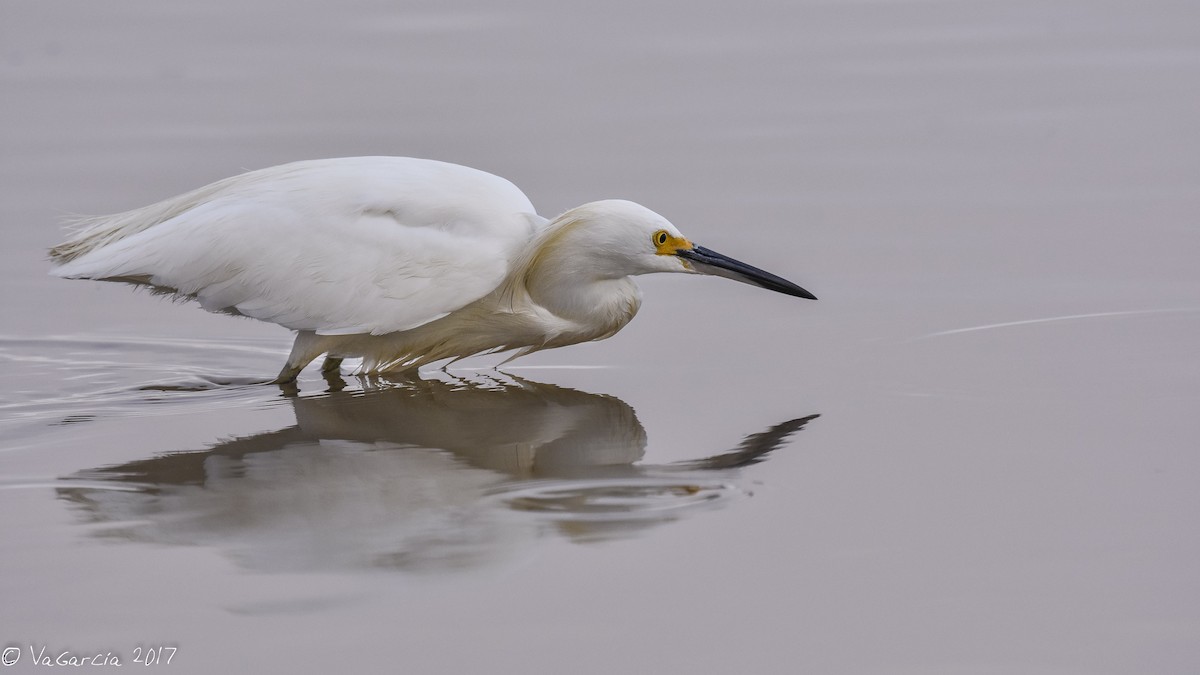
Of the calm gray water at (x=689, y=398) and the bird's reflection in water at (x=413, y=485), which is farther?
the bird's reflection in water at (x=413, y=485)

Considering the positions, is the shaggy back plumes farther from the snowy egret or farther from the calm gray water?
the calm gray water

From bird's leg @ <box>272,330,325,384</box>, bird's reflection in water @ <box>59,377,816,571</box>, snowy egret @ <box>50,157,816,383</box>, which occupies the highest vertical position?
snowy egret @ <box>50,157,816,383</box>

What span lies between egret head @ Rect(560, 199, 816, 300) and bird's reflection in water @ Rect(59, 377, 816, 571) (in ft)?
1.79

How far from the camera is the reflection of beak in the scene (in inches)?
225

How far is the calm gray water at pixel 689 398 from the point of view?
12.1 ft

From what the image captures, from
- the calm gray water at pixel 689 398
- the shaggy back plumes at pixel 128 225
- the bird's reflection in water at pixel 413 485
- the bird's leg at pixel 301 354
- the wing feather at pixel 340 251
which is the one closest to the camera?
the calm gray water at pixel 689 398

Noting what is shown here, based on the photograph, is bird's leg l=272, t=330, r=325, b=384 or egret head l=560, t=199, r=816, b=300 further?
bird's leg l=272, t=330, r=325, b=384

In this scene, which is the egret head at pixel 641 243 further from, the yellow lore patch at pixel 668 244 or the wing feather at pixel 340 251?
the wing feather at pixel 340 251

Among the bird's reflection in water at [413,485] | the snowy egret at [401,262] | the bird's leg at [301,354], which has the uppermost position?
the snowy egret at [401,262]

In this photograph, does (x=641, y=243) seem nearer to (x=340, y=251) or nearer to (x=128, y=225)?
(x=340, y=251)

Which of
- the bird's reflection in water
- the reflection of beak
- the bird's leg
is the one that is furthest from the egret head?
the bird's leg

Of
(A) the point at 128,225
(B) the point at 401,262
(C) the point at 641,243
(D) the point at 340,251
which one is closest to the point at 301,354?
(D) the point at 340,251

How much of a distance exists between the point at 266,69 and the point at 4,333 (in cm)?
444

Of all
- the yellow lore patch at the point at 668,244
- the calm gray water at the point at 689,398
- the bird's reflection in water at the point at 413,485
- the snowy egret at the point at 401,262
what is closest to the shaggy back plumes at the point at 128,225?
the snowy egret at the point at 401,262
